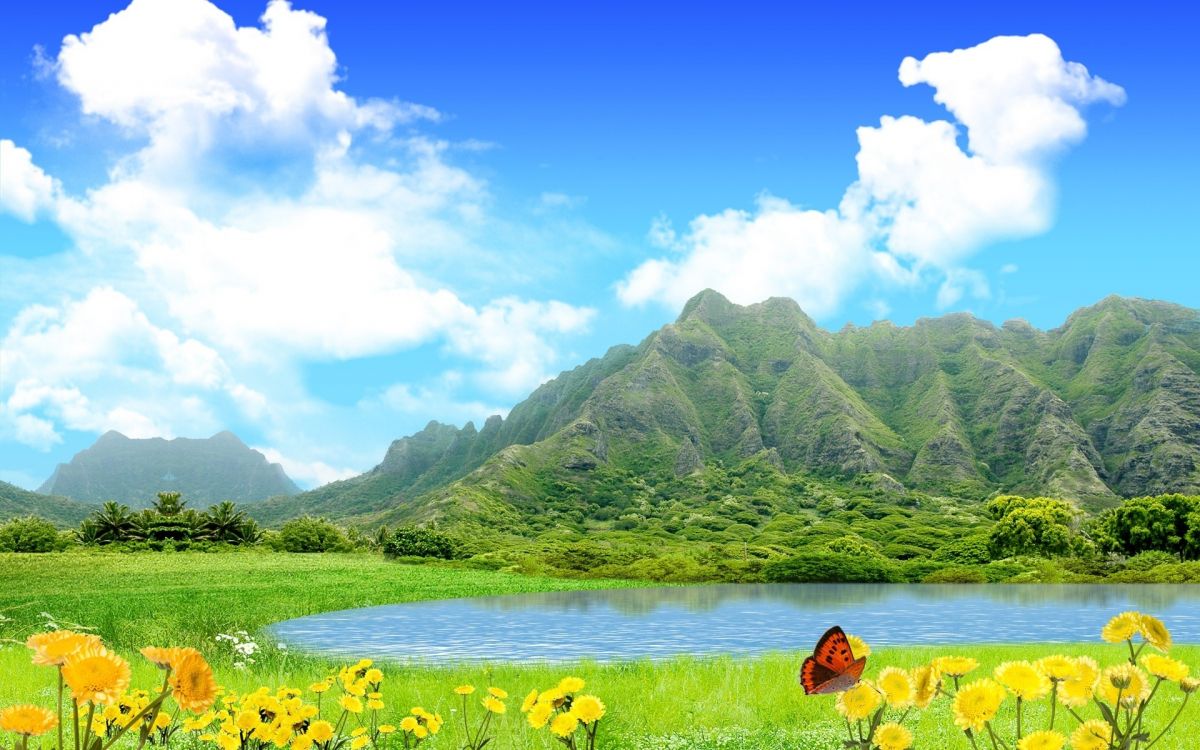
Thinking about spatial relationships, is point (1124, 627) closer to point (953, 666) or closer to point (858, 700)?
point (953, 666)

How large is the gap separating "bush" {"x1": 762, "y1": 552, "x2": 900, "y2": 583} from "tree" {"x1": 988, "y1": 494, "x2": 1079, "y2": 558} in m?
20.7

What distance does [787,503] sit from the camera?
18788 cm

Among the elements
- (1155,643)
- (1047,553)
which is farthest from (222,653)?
(1047,553)

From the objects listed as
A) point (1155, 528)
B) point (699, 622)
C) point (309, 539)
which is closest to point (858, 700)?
point (699, 622)

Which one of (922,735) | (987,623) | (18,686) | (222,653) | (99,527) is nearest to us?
(922,735)

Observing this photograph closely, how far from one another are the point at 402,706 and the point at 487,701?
8.38 metres

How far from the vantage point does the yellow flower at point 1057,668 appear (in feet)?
11.3

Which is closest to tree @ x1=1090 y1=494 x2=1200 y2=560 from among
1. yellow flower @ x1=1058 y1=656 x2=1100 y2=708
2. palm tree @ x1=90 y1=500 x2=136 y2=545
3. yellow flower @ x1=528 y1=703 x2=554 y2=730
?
yellow flower @ x1=1058 y1=656 x2=1100 y2=708

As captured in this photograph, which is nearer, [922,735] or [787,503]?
[922,735]

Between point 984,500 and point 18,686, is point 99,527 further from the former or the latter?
point 984,500

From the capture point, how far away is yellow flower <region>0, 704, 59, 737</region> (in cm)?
247

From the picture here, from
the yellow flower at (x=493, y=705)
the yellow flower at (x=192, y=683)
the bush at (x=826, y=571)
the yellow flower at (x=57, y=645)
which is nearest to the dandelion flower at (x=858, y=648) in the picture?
the yellow flower at (x=493, y=705)

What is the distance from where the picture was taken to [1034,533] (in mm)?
82312

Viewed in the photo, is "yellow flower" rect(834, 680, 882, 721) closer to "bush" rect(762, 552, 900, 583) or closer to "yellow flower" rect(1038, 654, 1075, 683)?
"yellow flower" rect(1038, 654, 1075, 683)
